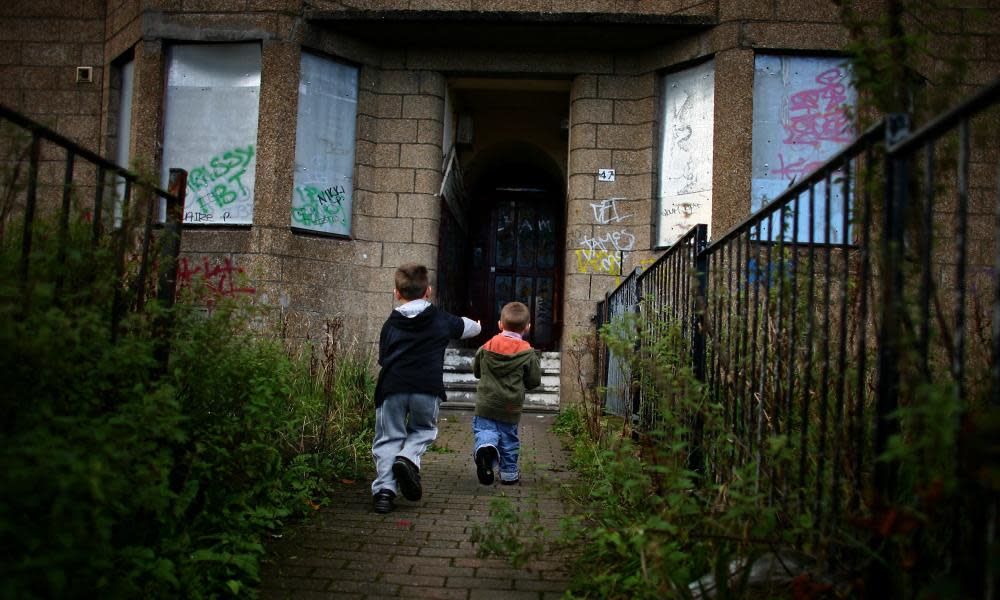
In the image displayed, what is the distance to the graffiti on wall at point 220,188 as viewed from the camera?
870 centimetres

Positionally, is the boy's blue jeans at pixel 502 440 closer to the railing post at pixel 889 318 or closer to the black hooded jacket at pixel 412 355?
the black hooded jacket at pixel 412 355

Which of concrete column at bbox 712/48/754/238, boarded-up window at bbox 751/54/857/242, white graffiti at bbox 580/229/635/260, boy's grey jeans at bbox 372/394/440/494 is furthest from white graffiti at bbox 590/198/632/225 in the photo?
boy's grey jeans at bbox 372/394/440/494

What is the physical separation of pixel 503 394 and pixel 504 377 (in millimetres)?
153

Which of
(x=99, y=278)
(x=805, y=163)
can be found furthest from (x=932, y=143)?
(x=805, y=163)

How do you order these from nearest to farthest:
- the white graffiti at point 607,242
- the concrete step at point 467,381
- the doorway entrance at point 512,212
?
the white graffiti at point 607,242 < the concrete step at point 467,381 < the doorway entrance at point 512,212

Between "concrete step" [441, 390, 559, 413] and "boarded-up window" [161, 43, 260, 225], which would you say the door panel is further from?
"boarded-up window" [161, 43, 260, 225]

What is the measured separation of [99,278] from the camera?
7.85ft

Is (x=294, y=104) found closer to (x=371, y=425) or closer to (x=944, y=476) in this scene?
Result: (x=371, y=425)

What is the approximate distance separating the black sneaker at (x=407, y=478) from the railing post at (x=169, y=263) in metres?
1.57

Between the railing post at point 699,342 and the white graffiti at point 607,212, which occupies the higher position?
the white graffiti at point 607,212

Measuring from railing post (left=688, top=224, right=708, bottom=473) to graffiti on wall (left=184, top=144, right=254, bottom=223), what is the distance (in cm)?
650

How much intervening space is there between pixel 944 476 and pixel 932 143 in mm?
799

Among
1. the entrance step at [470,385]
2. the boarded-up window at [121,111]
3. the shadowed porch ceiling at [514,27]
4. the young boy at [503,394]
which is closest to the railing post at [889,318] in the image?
the young boy at [503,394]

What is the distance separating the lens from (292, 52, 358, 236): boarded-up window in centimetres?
878
